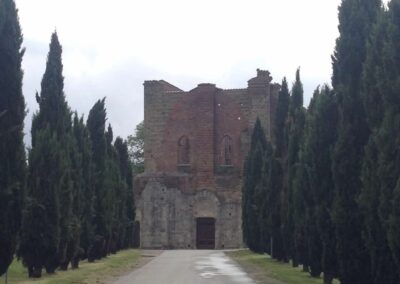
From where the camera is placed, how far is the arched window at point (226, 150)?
6108 cm

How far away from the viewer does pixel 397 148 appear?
1430cm

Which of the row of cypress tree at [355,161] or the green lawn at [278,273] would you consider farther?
the green lawn at [278,273]

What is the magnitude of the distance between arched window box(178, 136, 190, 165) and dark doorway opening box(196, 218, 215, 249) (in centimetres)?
673

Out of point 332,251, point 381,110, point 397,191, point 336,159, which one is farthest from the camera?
point 332,251

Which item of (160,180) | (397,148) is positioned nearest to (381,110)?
(397,148)

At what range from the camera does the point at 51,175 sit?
982 inches

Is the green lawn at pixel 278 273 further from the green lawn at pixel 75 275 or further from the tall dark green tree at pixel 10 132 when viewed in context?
the tall dark green tree at pixel 10 132

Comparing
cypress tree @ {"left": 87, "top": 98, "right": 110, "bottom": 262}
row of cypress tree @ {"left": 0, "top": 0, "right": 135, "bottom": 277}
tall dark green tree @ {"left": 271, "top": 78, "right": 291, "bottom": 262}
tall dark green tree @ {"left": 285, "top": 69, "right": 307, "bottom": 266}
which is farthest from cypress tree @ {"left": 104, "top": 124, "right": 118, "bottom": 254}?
tall dark green tree @ {"left": 285, "top": 69, "right": 307, "bottom": 266}

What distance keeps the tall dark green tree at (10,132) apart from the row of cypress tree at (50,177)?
0.08ft

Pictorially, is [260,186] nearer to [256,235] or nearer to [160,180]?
[256,235]

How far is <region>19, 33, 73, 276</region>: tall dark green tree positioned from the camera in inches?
957

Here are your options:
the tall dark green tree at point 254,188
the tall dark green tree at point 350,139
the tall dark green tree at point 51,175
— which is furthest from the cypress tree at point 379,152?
the tall dark green tree at point 254,188

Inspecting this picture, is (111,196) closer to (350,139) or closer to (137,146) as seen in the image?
(350,139)

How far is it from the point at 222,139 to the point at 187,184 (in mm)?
5187
